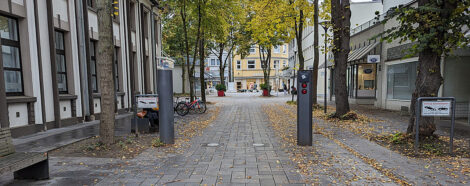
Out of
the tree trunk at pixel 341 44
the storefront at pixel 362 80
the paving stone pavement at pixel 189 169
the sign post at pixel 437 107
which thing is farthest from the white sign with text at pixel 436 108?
the storefront at pixel 362 80

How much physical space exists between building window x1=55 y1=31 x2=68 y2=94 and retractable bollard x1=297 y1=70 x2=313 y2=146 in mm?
8098

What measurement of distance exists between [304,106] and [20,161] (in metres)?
A: 4.98

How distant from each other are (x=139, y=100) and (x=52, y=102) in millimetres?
3513

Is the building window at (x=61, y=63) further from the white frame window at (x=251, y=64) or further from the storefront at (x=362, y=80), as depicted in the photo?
the white frame window at (x=251, y=64)

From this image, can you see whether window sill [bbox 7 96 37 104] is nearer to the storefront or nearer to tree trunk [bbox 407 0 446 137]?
tree trunk [bbox 407 0 446 137]

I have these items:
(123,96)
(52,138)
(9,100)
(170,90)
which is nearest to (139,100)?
(170,90)

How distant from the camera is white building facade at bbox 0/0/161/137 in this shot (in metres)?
6.85

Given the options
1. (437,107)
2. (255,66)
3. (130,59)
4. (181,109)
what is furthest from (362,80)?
(255,66)

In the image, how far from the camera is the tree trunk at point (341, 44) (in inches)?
369

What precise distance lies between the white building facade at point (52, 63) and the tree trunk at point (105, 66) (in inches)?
121

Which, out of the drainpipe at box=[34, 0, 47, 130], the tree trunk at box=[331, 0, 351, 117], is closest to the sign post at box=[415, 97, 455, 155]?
the tree trunk at box=[331, 0, 351, 117]

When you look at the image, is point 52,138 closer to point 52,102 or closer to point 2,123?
point 2,123

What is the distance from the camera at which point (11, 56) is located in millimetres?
7016

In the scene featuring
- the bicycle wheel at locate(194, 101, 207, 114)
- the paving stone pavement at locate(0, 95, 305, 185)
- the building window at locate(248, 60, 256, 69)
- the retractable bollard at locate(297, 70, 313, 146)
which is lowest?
the paving stone pavement at locate(0, 95, 305, 185)
